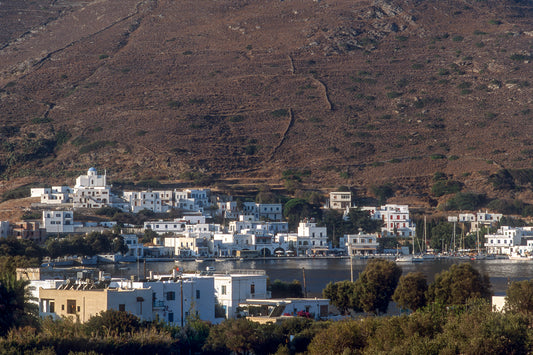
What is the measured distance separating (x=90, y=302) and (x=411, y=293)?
12545 mm

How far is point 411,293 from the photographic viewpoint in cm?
3522

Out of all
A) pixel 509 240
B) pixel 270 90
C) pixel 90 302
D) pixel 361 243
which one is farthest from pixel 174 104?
pixel 90 302

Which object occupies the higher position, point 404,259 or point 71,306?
point 71,306

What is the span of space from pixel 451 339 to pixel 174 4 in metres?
131

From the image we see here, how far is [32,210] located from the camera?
277 feet

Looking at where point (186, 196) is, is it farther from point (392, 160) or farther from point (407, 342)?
point (407, 342)

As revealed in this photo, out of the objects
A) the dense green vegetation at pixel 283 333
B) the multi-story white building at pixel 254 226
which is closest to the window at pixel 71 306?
the dense green vegetation at pixel 283 333

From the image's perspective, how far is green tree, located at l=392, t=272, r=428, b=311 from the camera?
35.2 meters

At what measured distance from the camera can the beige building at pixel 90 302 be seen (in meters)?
27.3

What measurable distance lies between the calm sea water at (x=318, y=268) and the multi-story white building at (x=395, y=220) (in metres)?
11.2

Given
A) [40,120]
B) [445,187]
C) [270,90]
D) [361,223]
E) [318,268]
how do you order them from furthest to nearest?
[270,90] → [40,120] → [445,187] → [361,223] → [318,268]

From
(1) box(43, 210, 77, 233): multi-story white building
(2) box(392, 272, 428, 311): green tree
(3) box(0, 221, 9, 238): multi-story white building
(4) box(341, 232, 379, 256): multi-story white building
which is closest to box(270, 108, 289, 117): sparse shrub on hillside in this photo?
(4) box(341, 232, 379, 256): multi-story white building

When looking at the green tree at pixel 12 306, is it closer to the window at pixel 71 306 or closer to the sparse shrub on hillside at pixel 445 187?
the window at pixel 71 306

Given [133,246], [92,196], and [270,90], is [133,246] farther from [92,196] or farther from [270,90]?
[270,90]
